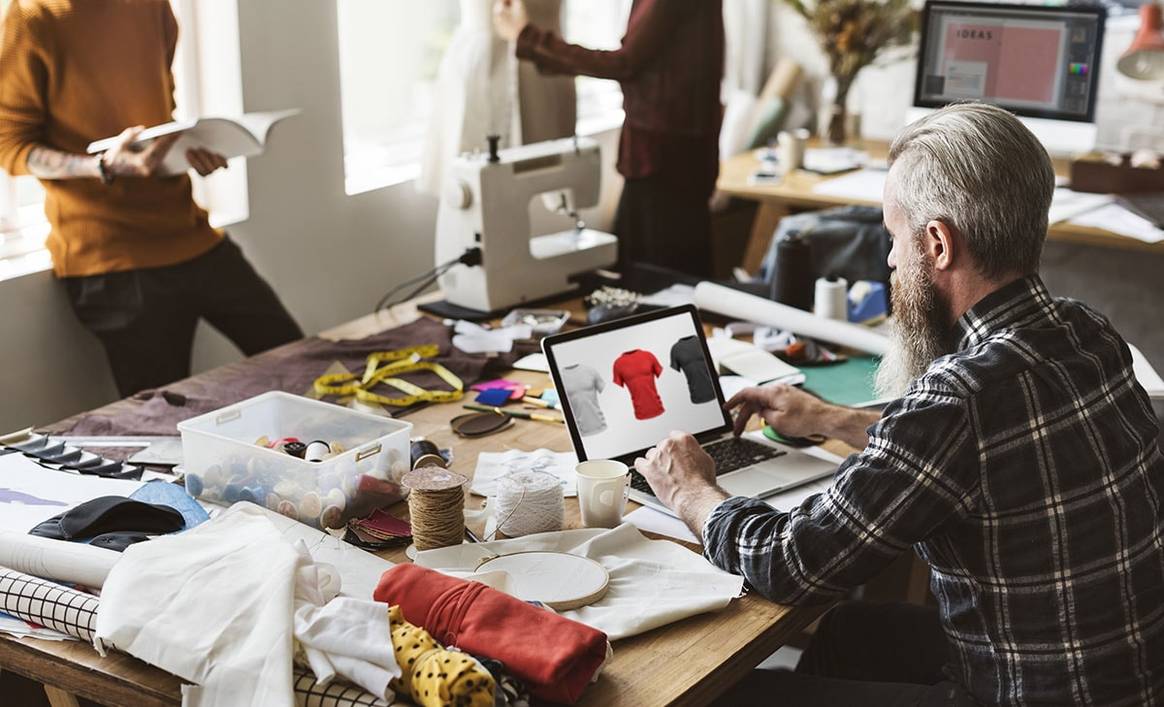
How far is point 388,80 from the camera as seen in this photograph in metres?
4.60

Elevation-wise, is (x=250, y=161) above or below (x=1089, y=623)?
above

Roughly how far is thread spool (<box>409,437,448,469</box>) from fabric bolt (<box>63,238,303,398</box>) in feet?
3.97

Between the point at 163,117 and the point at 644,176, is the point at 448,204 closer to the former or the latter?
the point at 163,117

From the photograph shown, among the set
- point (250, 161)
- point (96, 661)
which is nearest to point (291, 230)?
point (250, 161)

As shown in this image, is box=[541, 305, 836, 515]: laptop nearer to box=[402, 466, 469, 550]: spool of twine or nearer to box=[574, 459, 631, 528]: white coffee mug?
box=[574, 459, 631, 528]: white coffee mug

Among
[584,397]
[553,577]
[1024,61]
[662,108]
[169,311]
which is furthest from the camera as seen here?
[1024,61]

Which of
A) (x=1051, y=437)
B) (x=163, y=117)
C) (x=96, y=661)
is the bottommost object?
(x=96, y=661)

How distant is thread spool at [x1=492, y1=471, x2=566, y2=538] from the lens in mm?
1856

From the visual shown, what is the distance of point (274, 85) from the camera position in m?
3.66

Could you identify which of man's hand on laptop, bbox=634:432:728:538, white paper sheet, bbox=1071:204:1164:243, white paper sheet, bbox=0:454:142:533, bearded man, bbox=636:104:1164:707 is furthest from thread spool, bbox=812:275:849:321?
white paper sheet, bbox=0:454:142:533

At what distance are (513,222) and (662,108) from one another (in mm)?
1082

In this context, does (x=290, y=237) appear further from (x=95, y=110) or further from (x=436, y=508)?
(x=436, y=508)

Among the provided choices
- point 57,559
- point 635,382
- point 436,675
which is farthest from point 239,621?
point 635,382

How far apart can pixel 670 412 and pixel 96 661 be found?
1.02 m
